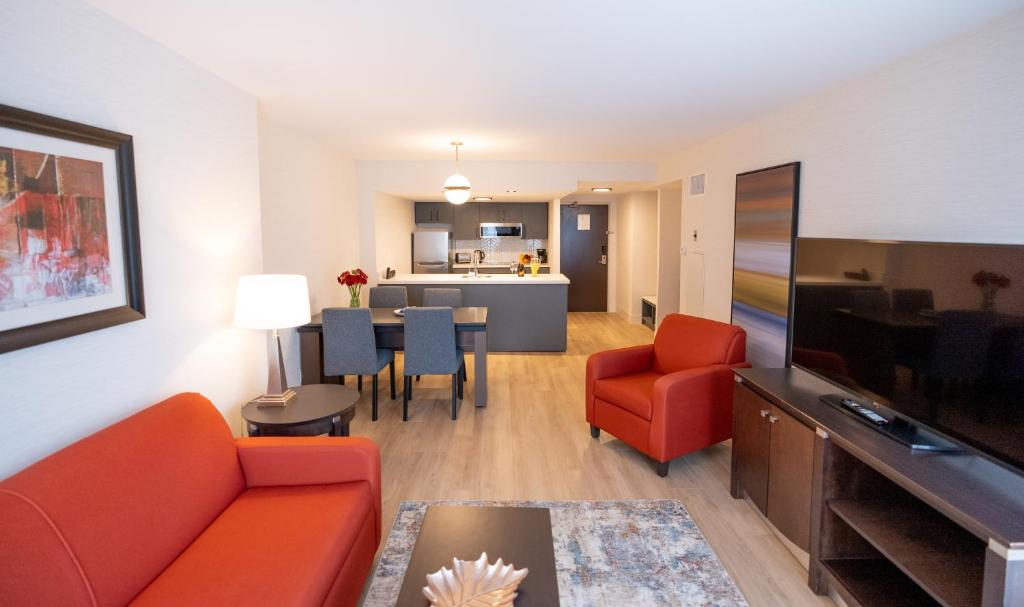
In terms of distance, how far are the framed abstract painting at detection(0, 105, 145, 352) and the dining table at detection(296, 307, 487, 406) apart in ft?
7.73

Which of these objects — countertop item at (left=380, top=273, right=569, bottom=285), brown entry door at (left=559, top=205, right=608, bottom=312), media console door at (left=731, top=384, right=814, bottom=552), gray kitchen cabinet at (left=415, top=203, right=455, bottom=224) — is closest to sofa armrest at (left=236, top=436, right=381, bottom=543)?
media console door at (left=731, top=384, right=814, bottom=552)

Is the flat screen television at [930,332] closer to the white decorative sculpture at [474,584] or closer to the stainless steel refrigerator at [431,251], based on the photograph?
the white decorative sculpture at [474,584]

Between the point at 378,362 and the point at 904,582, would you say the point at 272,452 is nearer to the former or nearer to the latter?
the point at 378,362

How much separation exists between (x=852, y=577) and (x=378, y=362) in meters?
3.41

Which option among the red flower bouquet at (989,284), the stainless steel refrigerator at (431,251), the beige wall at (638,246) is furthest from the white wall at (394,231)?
the red flower bouquet at (989,284)

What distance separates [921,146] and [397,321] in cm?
364

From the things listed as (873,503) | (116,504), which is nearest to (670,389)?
(873,503)

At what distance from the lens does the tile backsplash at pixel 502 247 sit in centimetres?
942

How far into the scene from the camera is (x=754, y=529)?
284 cm

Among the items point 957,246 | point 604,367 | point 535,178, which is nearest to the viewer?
point 957,246

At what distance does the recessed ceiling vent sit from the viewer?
5.14 m

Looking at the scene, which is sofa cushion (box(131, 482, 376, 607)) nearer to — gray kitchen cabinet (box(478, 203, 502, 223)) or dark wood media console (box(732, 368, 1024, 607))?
dark wood media console (box(732, 368, 1024, 607))

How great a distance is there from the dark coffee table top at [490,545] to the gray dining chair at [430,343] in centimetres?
216

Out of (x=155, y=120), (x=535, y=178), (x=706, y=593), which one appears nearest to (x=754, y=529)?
(x=706, y=593)
